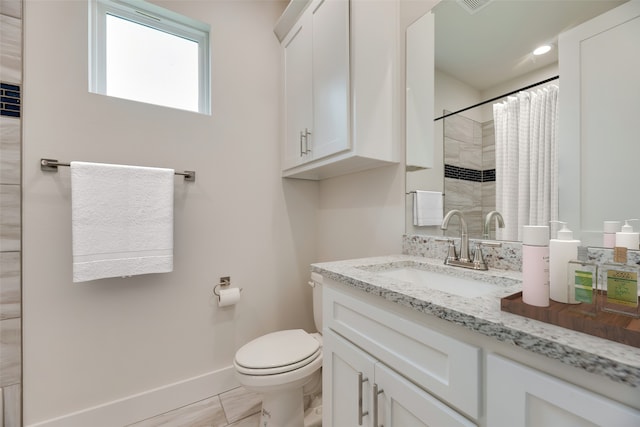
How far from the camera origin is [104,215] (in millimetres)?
1266

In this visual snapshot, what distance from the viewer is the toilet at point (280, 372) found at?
1.17 metres

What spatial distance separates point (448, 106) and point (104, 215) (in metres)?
1.70

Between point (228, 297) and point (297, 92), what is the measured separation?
4.31 ft

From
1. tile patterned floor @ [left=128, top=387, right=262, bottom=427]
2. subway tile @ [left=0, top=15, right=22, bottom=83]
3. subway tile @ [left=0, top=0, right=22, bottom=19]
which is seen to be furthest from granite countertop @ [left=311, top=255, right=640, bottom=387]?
subway tile @ [left=0, top=0, right=22, bottom=19]

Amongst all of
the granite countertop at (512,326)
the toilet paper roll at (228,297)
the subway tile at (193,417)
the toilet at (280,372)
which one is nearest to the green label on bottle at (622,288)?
the granite countertop at (512,326)

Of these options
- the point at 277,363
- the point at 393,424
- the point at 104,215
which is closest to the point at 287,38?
the point at 104,215

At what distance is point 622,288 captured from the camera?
49cm

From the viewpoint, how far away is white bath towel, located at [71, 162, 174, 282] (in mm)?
1217

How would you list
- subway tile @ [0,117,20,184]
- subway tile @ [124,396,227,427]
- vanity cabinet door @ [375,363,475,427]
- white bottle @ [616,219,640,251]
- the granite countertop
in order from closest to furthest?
the granite countertop, vanity cabinet door @ [375,363,475,427], white bottle @ [616,219,640,251], subway tile @ [0,117,20,184], subway tile @ [124,396,227,427]

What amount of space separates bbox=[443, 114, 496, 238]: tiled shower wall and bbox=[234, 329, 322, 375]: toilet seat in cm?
89

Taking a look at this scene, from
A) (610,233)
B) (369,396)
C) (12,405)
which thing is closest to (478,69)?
(610,233)

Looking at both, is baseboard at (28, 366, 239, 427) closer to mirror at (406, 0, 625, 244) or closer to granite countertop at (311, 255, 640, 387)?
granite countertop at (311, 255, 640, 387)

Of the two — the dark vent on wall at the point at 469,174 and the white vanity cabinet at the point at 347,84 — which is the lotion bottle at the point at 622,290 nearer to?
the dark vent on wall at the point at 469,174

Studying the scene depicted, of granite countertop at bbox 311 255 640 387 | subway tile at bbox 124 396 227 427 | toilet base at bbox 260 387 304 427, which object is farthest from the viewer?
subway tile at bbox 124 396 227 427
